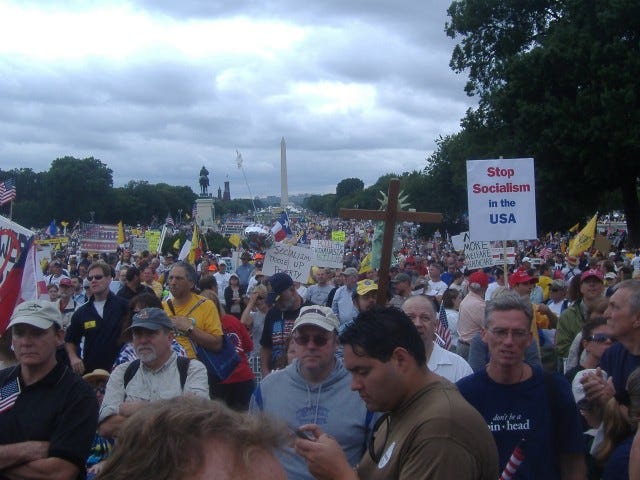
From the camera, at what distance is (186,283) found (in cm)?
655

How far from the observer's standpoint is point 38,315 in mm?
4098

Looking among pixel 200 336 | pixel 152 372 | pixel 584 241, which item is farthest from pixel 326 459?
pixel 584 241

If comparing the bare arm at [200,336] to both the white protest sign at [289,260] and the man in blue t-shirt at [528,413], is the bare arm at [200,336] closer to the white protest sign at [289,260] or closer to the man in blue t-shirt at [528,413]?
the man in blue t-shirt at [528,413]

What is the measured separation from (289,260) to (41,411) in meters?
9.88

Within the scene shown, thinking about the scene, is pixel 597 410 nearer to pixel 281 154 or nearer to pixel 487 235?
pixel 487 235

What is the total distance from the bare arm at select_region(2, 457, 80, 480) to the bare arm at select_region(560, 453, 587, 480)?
7.26ft

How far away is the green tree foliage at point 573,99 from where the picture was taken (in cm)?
2909

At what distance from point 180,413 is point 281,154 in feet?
261

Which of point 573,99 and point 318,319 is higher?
point 573,99

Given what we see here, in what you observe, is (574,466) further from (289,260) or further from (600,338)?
(289,260)

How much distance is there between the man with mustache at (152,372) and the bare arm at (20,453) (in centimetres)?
81

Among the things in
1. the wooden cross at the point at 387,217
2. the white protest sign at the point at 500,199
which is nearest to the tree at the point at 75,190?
the white protest sign at the point at 500,199

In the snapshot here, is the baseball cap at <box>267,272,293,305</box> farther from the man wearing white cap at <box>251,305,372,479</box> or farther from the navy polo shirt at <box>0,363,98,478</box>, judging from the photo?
the navy polo shirt at <box>0,363,98,478</box>

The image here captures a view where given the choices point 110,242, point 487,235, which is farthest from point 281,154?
point 487,235
